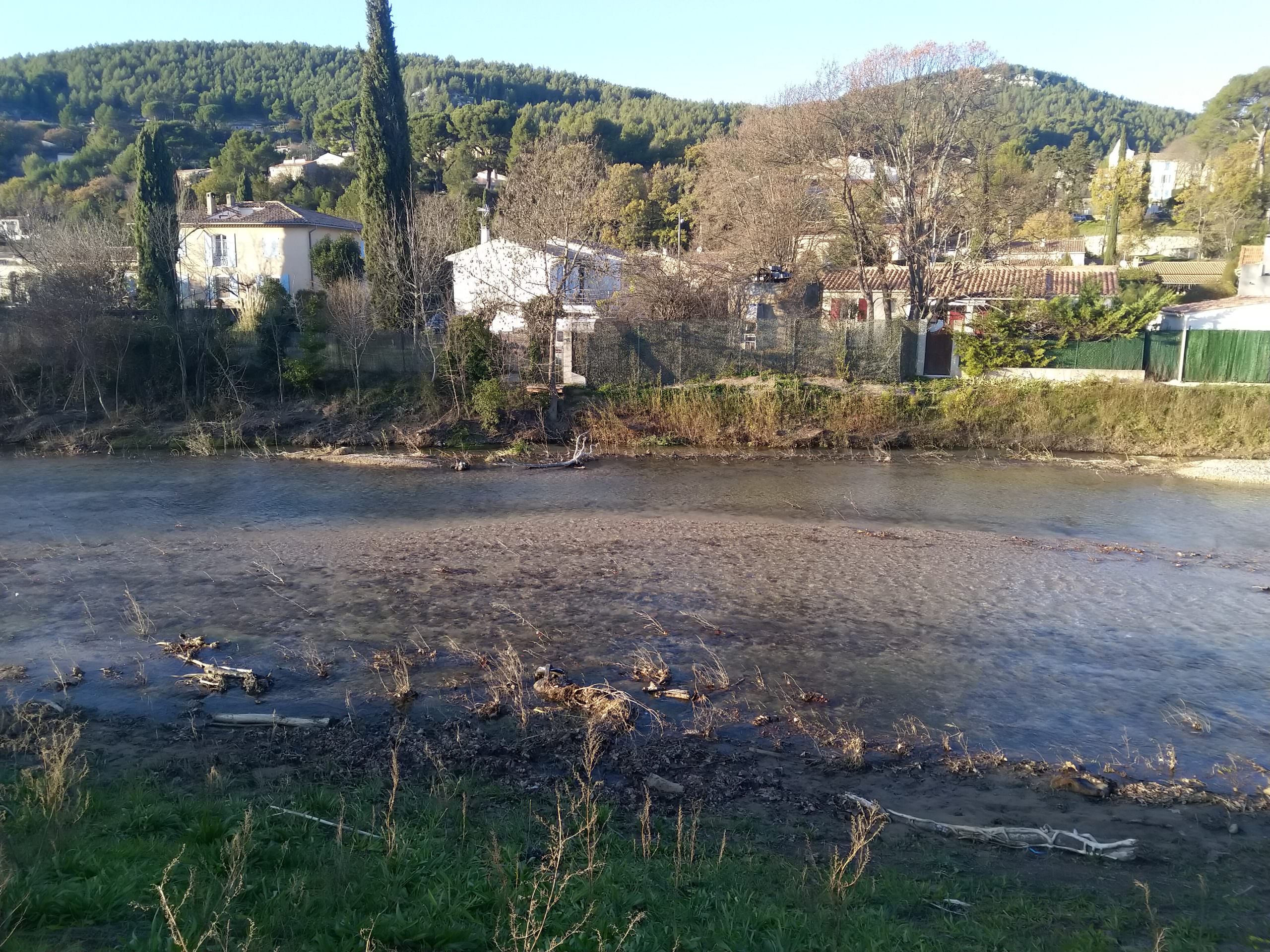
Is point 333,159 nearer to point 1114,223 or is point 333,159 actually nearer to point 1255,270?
point 1114,223

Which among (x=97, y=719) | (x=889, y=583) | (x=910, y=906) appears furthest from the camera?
(x=889, y=583)

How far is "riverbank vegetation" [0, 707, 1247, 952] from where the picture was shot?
449cm

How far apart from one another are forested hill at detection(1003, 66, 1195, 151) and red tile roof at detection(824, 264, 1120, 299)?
5762 centimetres

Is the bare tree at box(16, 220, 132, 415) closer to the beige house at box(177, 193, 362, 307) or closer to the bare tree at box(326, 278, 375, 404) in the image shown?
the bare tree at box(326, 278, 375, 404)

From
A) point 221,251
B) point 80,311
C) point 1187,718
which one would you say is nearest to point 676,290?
point 80,311

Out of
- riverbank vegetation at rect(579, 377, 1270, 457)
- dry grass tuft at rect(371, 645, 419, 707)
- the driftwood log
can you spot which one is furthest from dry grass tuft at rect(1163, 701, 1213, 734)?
riverbank vegetation at rect(579, 377, 1270, 457)

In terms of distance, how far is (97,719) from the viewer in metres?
8.89

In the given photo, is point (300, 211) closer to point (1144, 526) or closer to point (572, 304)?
point (572, 304)

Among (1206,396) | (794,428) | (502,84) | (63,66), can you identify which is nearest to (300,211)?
(794,428)

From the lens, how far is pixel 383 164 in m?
36.5

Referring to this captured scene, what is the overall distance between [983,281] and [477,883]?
1422 inches

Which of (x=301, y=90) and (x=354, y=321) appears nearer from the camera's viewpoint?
(x=354, y=321)

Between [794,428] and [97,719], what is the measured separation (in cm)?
2158

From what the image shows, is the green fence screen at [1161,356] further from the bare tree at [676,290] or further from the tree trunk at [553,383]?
the tree trunk at [553,383]
